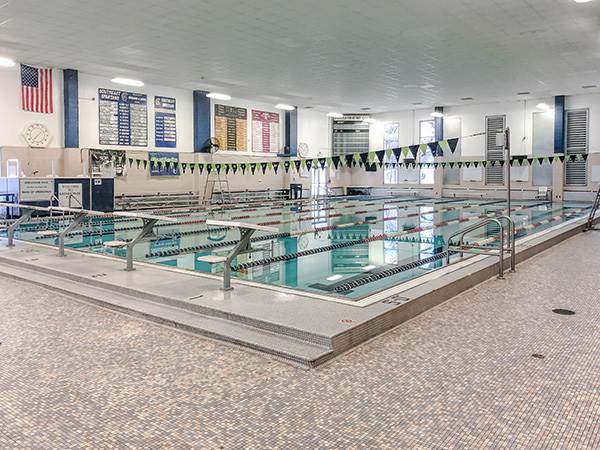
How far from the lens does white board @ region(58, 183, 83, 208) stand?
529 inches

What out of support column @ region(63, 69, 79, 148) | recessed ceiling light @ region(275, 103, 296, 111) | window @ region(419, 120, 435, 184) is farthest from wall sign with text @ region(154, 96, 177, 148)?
window @ region(419, 120, 435, 184)

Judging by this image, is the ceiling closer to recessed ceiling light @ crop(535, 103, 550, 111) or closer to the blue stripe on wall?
the blue stripe on wall

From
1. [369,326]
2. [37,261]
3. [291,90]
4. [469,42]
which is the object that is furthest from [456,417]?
[291,90]

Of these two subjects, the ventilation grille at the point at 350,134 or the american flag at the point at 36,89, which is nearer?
the american flag at the point at 36,89

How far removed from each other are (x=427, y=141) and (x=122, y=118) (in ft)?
44.3

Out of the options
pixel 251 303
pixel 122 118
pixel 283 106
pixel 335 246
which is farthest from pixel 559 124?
pixel 251 303

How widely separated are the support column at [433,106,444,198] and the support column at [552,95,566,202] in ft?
14.8

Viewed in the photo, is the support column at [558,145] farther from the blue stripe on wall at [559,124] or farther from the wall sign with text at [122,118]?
the wall sign with text at [122,118]

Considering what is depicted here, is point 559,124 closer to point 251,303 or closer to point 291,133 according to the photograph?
point 291,133

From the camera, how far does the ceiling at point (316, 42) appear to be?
9.23 meters

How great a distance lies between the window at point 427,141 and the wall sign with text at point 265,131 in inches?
263

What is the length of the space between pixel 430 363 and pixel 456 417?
0.78 m

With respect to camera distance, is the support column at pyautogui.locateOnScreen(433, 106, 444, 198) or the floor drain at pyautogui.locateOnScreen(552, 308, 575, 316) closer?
the floor drain at pyautogui.locateOnScreen(552, 308, 575, 316)

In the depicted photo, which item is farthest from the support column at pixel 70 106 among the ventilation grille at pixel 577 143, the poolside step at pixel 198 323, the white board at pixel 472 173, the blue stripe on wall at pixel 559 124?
the ventilation grille at pixel 577 143
